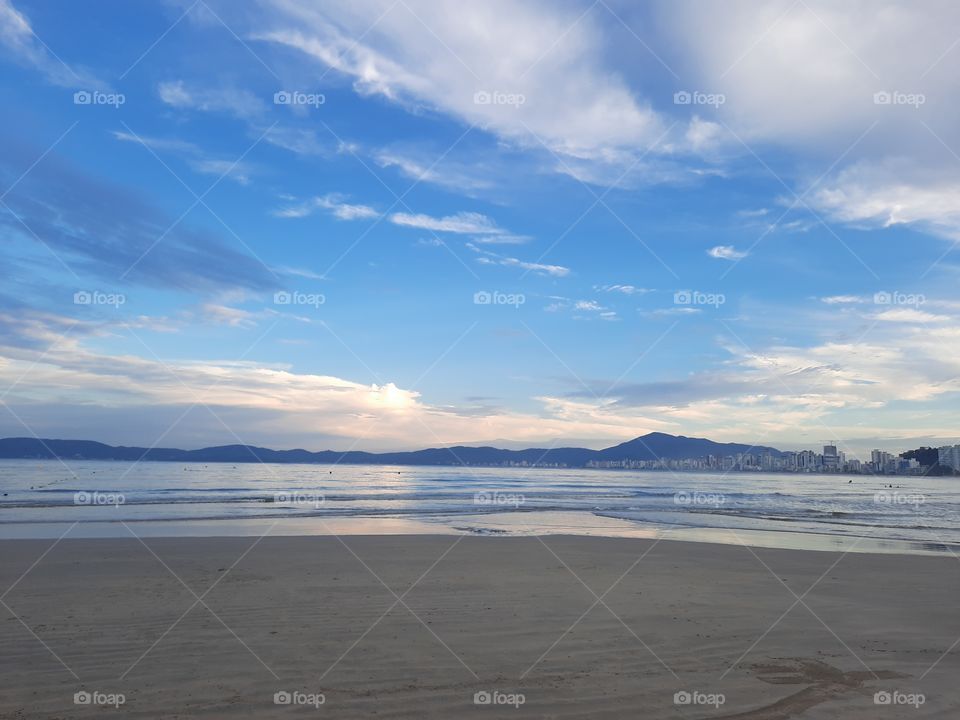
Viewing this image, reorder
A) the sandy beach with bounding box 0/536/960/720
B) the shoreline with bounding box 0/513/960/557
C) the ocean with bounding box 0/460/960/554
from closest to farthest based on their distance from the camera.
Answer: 1. the sandy beach with bounding box 0/536/960/720
2. the shoreline with bounding box 0/513/960/557
3. the ocean with bounding box 0/460/960/554

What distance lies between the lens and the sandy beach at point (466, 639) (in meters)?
6.58

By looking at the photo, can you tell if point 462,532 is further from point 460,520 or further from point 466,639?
point 466,639

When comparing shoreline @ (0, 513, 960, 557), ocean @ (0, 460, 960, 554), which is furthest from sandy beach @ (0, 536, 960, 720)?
ocean @ (0, 460, 960, 554)

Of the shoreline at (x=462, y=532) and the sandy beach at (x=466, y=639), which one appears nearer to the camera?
the sandy beach at (x=466, y=639)

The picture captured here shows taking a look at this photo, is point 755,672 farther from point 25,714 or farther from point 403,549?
point 403,549

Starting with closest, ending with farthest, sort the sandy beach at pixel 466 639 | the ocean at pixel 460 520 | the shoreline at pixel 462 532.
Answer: the sandy beach at pixel 466 639
the shoreline at pixel 462 532
the ocean at pixel 460 520

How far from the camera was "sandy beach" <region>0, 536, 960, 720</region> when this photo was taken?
21.6 feet

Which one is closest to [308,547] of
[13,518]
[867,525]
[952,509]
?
[13,518]

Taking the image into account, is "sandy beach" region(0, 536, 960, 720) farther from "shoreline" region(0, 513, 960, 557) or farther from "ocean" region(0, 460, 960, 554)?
"ocean" region(0, 460, 960, 554)

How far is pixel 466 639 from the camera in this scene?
8727 millimetres

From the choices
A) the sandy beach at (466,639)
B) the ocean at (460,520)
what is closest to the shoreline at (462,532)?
the ocean at (460,520)

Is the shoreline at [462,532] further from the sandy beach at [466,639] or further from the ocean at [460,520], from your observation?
the sandy beach at [466,639]

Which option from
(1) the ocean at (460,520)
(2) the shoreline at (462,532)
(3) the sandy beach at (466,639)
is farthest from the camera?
(1) the ocean at (460,520)

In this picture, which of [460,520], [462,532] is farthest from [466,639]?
[460,520]
